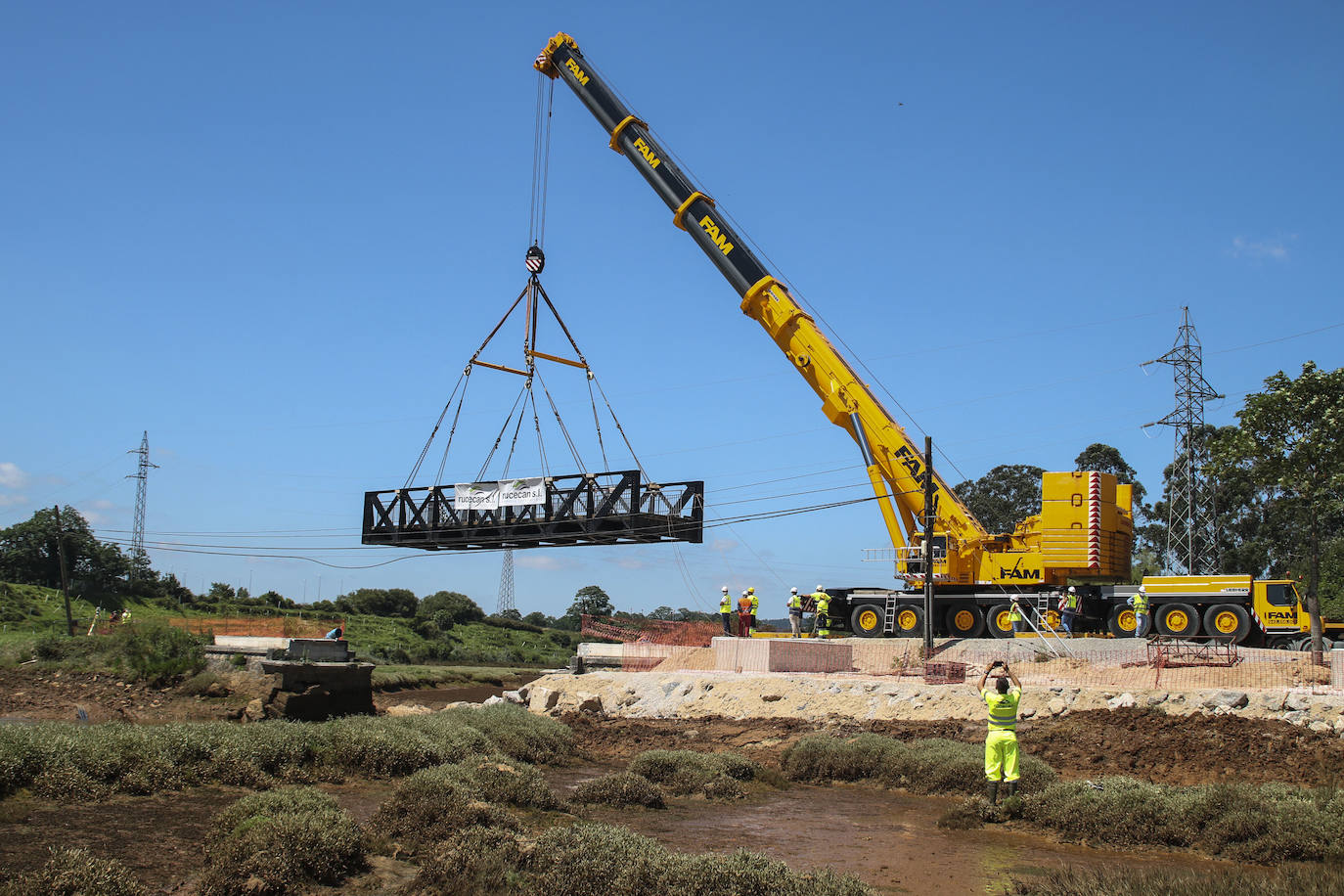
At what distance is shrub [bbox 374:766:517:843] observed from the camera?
1045 cm

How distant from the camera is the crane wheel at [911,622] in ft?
86.1

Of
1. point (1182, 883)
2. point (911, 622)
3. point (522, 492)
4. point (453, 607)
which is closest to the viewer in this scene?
point (1182, 883)

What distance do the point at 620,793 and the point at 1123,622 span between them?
16.2 metres

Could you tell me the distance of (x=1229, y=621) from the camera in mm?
23766

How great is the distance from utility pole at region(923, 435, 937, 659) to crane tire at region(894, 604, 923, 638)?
165 centimetres

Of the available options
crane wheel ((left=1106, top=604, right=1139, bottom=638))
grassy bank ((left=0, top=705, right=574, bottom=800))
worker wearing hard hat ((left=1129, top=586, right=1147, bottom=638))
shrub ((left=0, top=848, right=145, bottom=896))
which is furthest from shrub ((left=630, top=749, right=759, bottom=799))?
crane wheel ((left=1106, top=604, right=1139, bottom=638))

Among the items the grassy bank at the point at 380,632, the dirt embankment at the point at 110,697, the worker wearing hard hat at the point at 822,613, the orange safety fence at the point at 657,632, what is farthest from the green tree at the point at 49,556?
the worker wearing hard hat at the point at 822,613

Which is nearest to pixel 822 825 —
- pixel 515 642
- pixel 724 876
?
pixel 724 876

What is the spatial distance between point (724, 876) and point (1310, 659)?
641 inches

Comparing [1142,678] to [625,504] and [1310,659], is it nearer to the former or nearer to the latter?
[1310,659]

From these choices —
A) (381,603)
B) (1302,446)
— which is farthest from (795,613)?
(381,603)

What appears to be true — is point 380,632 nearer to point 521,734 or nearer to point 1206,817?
point 521,734

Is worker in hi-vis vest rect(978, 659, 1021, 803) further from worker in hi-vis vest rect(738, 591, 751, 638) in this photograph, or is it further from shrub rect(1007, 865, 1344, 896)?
worker in hi-vis vest rect(738, 591, 751, 638)

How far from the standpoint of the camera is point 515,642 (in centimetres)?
7000
